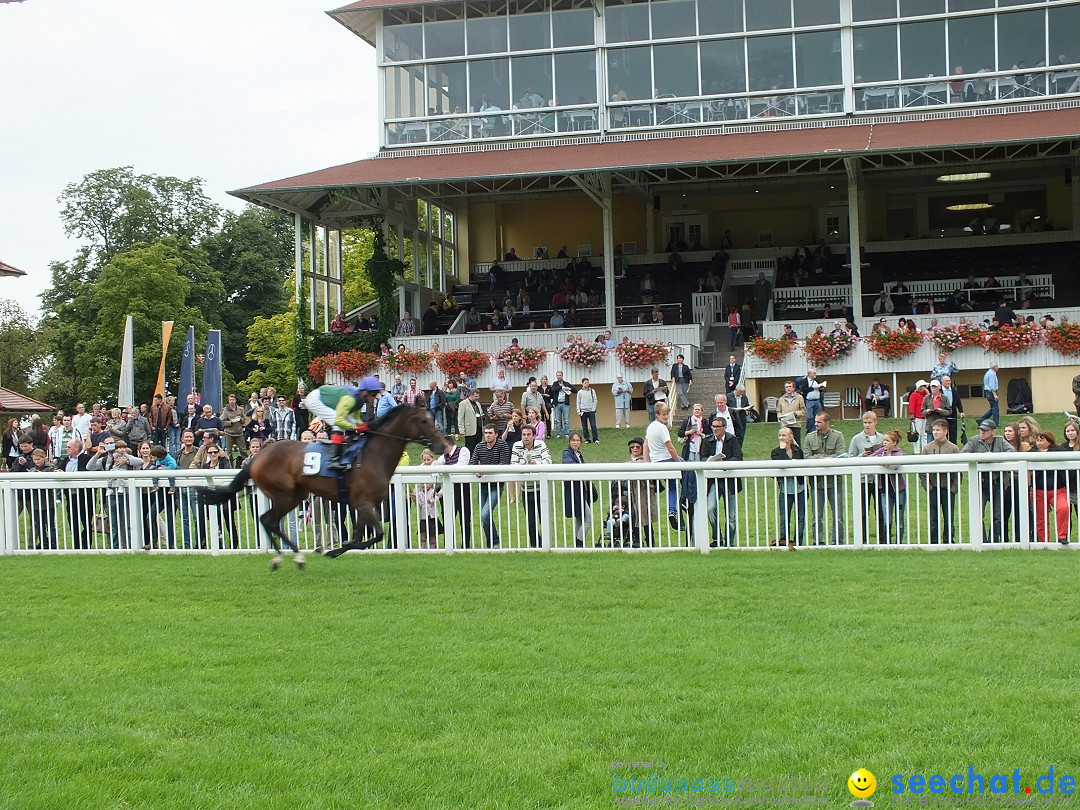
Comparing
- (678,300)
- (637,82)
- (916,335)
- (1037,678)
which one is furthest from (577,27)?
(1037,678)

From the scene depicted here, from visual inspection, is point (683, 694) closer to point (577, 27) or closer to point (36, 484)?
point (36, 484)

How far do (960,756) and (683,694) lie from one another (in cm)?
145

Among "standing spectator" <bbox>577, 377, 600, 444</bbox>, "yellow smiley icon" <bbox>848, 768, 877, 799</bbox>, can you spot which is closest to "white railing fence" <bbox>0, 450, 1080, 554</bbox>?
"yellow smiley icon" <bbox>848, 768, 877, 799</bbox>

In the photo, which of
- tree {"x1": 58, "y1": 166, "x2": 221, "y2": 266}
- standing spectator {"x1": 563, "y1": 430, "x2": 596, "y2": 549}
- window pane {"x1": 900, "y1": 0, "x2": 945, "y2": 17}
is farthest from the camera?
tree {"x1": 58, "y1": 166, "x2": 221, "y2": 266}

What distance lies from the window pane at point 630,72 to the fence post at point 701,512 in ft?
76.1

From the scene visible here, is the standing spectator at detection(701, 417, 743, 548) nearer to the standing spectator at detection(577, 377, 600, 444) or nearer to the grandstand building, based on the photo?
the standing spectator at detection(577, 377, 600, 444)

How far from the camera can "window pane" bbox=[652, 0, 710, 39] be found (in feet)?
106

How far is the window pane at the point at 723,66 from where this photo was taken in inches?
1267

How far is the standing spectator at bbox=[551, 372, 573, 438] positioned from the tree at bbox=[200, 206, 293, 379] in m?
38.4

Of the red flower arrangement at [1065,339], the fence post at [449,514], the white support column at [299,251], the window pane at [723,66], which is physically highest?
the window pane at [723,66]

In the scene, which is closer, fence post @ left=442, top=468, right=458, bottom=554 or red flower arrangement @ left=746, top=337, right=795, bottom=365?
fence post @ left=442, top=468, right=458, bottom=554

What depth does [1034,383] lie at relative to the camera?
24953mm

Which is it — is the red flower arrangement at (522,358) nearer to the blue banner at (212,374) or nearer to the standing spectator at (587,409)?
the standing spectator at (587,409)

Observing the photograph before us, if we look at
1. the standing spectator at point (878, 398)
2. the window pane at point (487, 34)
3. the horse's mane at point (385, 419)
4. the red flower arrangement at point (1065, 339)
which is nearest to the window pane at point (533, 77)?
the window pane at point (487, 34)
